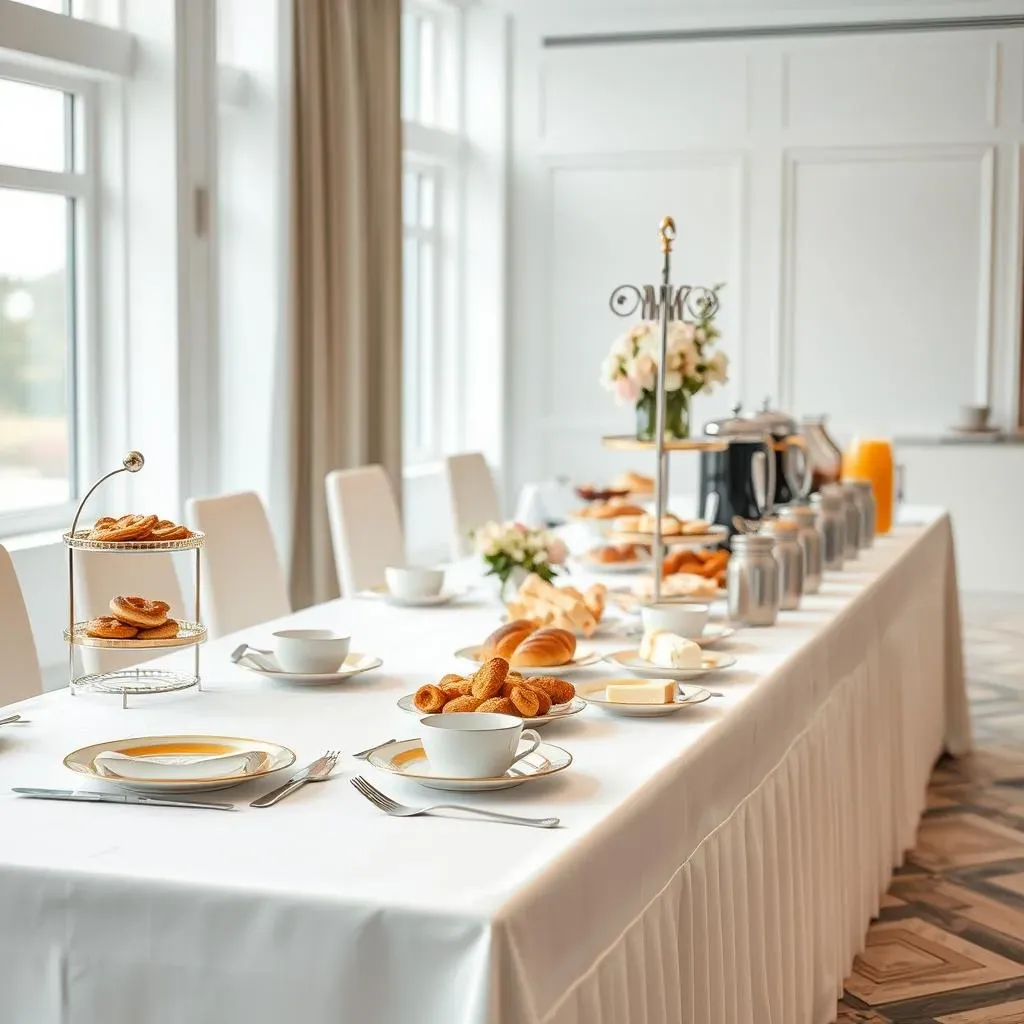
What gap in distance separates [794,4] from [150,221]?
4.55 meters

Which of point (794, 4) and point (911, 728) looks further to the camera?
point (794, 4)

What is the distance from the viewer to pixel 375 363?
644 cm

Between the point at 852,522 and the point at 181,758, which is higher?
the point at 852,522

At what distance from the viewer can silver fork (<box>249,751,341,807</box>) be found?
64.2 inches

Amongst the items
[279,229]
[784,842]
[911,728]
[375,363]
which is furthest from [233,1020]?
[375,363]

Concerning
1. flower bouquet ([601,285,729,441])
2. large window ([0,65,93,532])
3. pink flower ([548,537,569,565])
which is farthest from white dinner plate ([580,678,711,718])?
large window ([0,65,93,532])

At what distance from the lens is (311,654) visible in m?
2.28

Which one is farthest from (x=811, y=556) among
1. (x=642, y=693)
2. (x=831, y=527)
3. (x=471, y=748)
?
(x=471, y=748)

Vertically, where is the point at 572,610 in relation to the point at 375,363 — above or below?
below

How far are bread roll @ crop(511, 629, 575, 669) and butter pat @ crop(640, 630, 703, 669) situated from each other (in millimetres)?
131

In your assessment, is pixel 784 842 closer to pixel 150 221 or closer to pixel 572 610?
pixel 572 610

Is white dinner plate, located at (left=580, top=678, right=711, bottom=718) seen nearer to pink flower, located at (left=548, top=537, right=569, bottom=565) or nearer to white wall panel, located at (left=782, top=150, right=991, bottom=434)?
pink flower, located at (left=548, top=537, right=569, bottom=565)

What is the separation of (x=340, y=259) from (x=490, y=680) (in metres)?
4.35

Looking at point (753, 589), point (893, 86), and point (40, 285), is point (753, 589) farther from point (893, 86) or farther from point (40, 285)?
point (893, 86)
